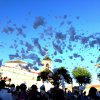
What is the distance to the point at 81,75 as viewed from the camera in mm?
138000

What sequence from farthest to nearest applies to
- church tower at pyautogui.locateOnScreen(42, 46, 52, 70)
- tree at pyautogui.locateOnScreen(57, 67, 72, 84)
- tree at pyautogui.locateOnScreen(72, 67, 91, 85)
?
church tower at pyautogui.locateOnScreen(42, 46, 52, 70), tree at pyautogui.locateOnScreen(57, 67, 72, 84), tree at pyautogui.locateOnScreen(72, 67, 91, 85)

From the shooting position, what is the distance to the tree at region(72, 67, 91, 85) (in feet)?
448

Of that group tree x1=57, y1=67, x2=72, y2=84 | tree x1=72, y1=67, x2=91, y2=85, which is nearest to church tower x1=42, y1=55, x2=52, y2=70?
tree x1=57, y1=67, x2=72, y2=84

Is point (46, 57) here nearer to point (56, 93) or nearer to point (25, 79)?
point (25, 79)

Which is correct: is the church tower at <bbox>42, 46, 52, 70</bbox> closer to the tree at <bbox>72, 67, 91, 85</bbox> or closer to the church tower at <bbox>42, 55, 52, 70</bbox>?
the church tower at <bbox>42, 55, 52, 70</bbox>

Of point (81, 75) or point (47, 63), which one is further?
point (47, 63)

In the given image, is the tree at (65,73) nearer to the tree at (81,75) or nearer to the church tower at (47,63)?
the tree at (81,75)

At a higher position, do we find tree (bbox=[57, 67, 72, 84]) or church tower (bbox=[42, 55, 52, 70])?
church tower (bbox=[42, 55, 52, 70])

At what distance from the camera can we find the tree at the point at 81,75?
136625 mm

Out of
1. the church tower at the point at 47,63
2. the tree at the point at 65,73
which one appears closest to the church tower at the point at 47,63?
the church tower at the point at 47,63

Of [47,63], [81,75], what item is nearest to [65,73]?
[81,75]

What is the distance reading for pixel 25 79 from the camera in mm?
172375

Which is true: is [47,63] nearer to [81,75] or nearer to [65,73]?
[65,73]

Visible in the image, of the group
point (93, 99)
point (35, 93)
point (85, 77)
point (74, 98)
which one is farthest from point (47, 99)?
point (85, 77)
